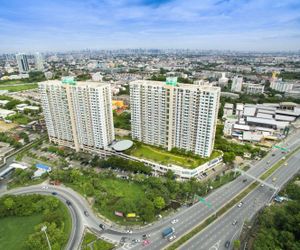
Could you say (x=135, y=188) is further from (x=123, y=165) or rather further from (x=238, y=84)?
(x=238, y=84)

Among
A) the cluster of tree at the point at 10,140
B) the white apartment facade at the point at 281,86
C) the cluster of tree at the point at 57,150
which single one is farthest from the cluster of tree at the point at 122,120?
the white apartment facade at the point at 281,86

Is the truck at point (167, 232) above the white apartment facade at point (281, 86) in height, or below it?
below

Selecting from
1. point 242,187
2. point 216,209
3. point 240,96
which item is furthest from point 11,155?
point 240,96

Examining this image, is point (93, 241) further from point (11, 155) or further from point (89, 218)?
point (11, 155)

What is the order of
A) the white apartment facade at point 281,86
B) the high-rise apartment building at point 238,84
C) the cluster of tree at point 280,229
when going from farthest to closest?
the high-rise apartment building at point 238,84
the white apartment facade at point 281,86
the cluster of tree at point 280,229

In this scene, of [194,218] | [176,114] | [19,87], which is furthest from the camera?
[19,87]

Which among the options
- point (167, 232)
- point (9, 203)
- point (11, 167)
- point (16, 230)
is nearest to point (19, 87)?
point (11, 167)

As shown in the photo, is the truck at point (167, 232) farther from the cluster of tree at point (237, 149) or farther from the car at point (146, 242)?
the cluster of tree at point (237, 149)

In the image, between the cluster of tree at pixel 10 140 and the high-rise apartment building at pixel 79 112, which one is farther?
the cluster of tree at pixel 10 140
